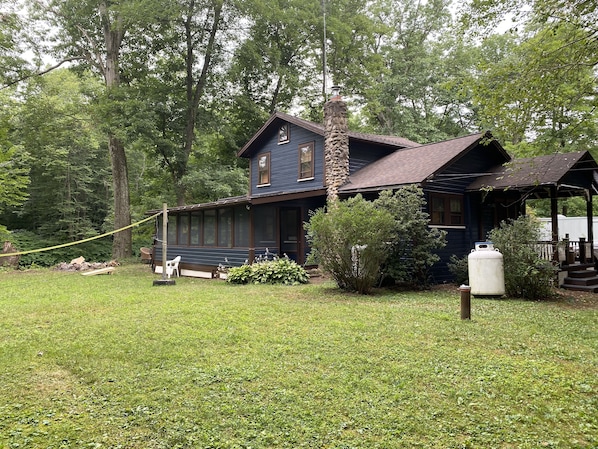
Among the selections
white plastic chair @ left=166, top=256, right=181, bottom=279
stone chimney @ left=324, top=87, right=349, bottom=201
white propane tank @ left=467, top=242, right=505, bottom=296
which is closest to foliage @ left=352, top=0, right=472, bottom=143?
stone chimney @ left=324, top=87, right=349, bottom=201

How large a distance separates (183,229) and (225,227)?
3.54m

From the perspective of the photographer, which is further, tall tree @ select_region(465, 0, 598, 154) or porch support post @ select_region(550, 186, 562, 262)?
porch support post @ select_region(550, 186, 562, 262)

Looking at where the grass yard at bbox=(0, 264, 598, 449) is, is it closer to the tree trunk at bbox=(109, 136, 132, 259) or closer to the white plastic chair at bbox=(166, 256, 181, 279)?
the white plastic chair at bbox=(166, 256, 181, 279)

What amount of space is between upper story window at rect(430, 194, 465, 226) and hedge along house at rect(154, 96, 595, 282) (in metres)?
0.03

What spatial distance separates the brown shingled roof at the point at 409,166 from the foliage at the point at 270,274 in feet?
9.59

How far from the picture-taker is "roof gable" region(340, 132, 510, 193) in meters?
11.7

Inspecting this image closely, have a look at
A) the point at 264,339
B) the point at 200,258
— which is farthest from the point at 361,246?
the point at 200,258

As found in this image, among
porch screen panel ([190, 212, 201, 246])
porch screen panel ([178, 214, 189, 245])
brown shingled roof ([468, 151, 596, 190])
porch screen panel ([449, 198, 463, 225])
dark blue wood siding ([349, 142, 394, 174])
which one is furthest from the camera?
porch screen panel ([178, 214, 189, 245])

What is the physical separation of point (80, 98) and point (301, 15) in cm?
1777

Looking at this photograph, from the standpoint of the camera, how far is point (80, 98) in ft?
103

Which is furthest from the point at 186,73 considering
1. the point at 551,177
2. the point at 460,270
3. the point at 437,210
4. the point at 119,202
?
the point at 551,177

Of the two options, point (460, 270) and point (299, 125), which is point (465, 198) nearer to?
point (460, 270)

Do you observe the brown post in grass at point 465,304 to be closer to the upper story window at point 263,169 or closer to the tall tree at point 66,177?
the upper story window at point 263,169

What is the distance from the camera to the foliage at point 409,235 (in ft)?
33.8
